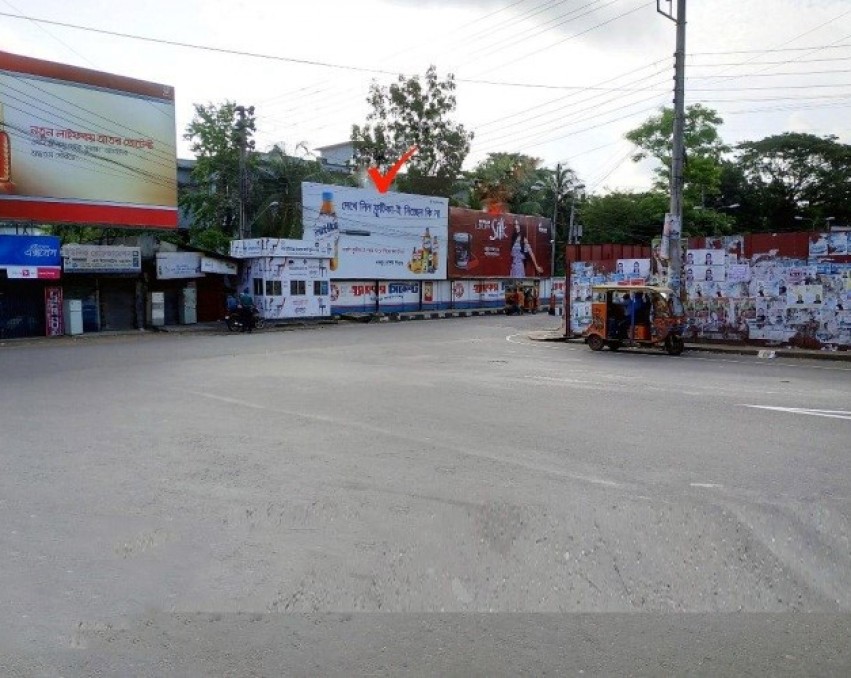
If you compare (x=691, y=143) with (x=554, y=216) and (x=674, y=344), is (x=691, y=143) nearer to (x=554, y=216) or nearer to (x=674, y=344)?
(x=554, y=216)

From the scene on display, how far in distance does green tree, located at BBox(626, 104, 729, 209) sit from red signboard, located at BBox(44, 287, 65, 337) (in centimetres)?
3754

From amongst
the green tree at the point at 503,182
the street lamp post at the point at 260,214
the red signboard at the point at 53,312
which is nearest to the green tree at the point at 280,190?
the street lamp post at the point at 260,214

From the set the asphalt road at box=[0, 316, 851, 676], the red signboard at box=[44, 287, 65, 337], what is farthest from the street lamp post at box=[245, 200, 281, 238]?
the asphalt road at box=[0, 316, 851, 676]

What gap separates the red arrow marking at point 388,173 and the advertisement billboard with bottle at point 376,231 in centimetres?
445

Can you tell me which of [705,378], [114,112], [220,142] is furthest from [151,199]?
[705,378]

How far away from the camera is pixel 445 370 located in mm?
15266

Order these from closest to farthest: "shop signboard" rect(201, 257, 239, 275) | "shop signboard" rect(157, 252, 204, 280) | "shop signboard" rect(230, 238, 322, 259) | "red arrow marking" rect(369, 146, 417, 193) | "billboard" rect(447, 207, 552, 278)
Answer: "shop signboard" rect(157, 252, 204, 280), "shop signboard" rect(201, 257, 239, 275), "shop signboard" rect(230, 238, 322, 259), "billboard" rect(447, 207, 552, 278), "red arrow marking" rect(369, 146, 417, 193)

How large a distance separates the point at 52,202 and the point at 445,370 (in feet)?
64.3

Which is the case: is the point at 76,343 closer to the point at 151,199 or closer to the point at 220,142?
the point at 151,199

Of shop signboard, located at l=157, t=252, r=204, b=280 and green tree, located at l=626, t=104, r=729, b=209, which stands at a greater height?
green tree, located at l=626, t=104, r=729, b=209

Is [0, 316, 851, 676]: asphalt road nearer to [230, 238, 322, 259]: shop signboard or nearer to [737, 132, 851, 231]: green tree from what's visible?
[230, 238, 322, 259]: shop signboard

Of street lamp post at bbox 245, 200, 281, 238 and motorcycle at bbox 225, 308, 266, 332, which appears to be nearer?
motorcycle at bbox 225, 308, 266, 332

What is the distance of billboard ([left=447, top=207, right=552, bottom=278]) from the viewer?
4678cm

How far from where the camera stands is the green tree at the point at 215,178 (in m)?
39.0
